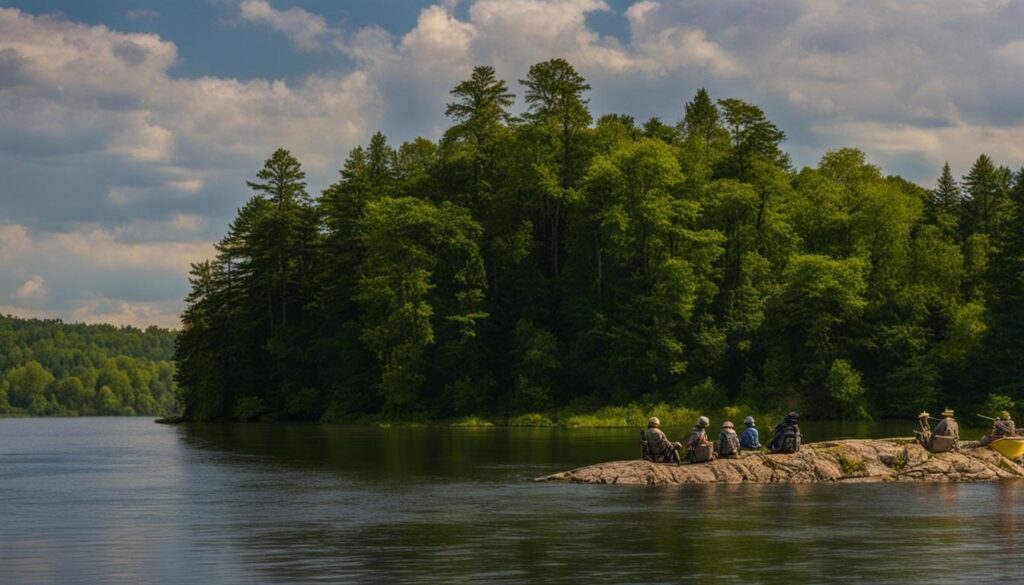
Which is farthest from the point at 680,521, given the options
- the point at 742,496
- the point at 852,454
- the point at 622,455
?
the point at 622,455

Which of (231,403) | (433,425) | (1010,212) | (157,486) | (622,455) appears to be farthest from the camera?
(231,403)

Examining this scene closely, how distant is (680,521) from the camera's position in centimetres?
3456

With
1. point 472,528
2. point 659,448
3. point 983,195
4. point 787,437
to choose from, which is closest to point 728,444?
point 659,448

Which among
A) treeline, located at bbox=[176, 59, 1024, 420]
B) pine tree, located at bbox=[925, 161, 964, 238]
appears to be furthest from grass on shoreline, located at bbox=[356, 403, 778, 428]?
pine tree, located at bbox=[925, 161, 964, 238]

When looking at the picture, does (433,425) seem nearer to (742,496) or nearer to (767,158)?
(767,158)

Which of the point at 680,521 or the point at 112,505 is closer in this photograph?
the point at 680,521

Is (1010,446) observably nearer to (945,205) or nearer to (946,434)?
(946,434)

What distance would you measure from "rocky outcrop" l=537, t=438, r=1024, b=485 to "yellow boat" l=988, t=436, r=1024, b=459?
35 cm

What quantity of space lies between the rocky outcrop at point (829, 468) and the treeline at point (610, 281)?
1866 inches

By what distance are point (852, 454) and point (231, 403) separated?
297ft

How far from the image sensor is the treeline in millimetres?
103875

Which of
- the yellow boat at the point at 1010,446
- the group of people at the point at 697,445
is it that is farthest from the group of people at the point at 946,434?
the group of people at the point at 697,445

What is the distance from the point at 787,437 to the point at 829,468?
1.78 metres

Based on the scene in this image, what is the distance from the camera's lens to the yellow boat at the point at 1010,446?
163ft
